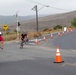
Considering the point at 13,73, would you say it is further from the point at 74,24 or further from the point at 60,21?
the point at 60,21

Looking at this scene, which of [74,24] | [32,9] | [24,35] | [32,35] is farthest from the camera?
[74,24]

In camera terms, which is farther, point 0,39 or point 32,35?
point 32,35

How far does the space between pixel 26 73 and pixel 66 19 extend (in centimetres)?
17640

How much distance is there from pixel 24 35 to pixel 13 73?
62.5 feet

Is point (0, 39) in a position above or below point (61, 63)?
above

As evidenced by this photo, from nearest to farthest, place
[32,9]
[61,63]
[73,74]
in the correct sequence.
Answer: [73,74] → [61,63] → [32,9]

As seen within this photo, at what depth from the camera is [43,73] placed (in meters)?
13.6

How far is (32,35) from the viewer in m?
62.0

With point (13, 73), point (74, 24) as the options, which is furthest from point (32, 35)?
point (74, 24)

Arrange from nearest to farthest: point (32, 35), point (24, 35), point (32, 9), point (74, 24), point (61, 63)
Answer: point (61, 63) < point (24, 35) < point (32, 35) < point (32, 9) < point (74, 24)

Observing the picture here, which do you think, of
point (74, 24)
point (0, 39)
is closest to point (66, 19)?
point (74, 24)

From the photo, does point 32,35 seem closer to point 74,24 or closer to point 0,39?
point 0,39

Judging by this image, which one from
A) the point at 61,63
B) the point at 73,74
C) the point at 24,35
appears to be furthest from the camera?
the point at 24,35

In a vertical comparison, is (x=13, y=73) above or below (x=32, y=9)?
below
